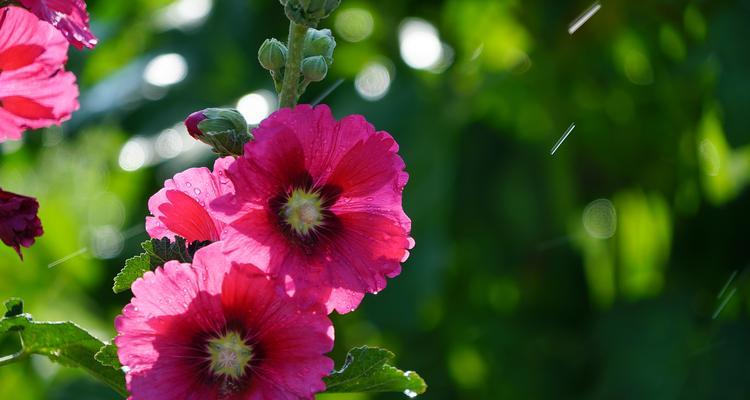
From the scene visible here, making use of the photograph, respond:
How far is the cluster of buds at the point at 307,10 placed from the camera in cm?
79

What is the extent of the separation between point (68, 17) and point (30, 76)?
0.10 m

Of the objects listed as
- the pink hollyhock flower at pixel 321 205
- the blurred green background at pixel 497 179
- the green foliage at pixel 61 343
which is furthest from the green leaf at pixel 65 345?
the blurred green background at pixel 497 179

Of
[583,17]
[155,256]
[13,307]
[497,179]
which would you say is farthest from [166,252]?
[497,179]

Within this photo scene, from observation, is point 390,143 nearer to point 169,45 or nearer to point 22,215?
point 22,215

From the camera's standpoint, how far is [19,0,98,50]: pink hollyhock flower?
0.74 m

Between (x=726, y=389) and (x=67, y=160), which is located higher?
(x=67, y=160)

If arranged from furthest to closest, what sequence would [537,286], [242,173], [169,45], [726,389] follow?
[537,286] → [169,45] → [726,389] → [242,173]

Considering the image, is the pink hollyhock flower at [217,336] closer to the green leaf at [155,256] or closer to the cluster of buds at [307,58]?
the green leaf at [155,256]

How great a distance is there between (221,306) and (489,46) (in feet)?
9.08

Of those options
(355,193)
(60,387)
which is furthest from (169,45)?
(355,193)

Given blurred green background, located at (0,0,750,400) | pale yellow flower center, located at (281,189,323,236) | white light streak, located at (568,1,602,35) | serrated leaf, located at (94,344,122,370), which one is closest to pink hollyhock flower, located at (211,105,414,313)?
pale yellow flower center, located at (281,189,323,236)

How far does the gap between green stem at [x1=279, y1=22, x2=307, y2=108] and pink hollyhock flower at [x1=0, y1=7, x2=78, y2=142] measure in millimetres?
179

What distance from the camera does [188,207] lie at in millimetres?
846

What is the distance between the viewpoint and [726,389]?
2828 millimetres
